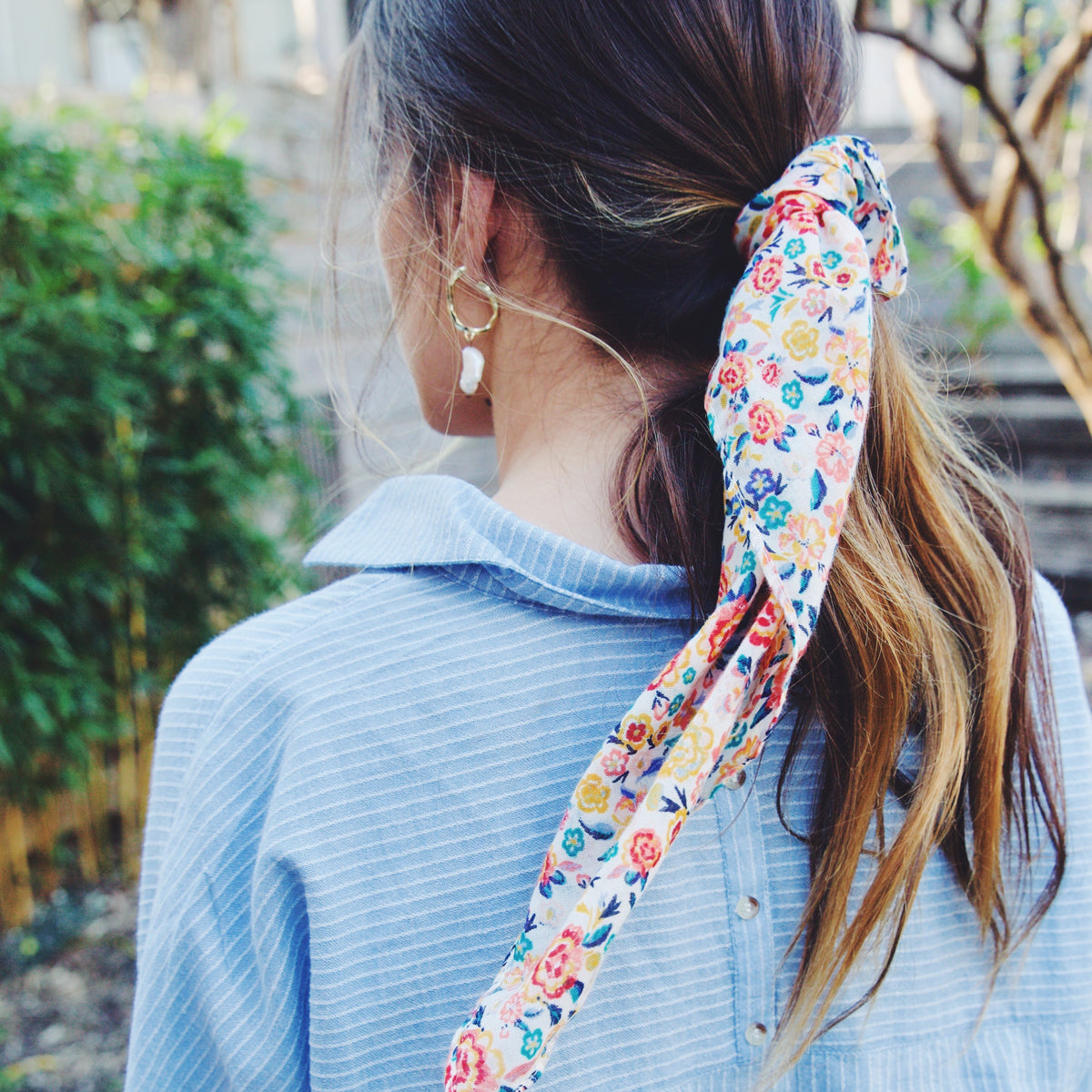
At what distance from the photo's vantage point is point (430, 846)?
27.2 inches

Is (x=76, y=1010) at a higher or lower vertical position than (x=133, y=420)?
lower

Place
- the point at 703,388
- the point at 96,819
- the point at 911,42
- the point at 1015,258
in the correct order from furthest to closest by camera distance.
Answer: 1. the point at 96,819
2. the point at 1015,258
3. the point at 911,42
4. the point at 703,388

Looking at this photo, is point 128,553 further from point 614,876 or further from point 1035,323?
point 1035,323

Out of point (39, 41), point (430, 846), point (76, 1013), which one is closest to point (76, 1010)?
point (76, 1013)

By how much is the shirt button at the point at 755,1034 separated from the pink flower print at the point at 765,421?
0.46 metres

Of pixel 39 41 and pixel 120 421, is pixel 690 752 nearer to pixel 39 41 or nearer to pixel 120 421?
pixel 120 421

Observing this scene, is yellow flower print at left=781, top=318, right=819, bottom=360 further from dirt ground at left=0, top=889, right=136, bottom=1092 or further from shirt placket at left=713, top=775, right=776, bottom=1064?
dirt ground at left=0, top=889, right=136, bottom=1092

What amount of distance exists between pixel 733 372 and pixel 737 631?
7.2 inches

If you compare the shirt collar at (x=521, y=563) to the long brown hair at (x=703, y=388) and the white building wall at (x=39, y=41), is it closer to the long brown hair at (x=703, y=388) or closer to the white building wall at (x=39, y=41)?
the long brown hair at (x=703, y=388)

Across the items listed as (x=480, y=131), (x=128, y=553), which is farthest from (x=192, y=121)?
(x=480, y=131)

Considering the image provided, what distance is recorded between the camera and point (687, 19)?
2.31 feet

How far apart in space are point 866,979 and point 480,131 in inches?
29.9

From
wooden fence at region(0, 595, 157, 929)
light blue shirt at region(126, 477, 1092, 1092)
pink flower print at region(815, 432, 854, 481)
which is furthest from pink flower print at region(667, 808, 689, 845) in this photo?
wooden fence at region(0, 595, 157, 929)

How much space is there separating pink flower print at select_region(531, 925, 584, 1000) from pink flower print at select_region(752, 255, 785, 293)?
456mm
